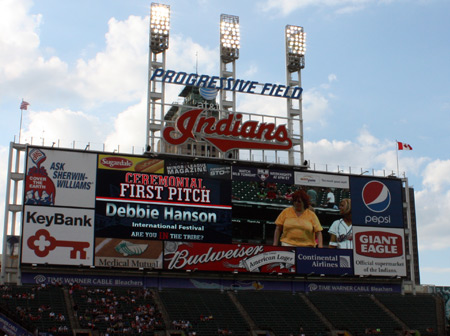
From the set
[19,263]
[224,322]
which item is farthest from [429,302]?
[19,263]

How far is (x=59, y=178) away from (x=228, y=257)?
42.0 ft

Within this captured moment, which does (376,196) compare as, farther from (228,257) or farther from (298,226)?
(228,257)

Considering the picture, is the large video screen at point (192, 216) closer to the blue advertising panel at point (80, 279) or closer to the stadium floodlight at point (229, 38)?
the blue advertising panel at point (80, 279)

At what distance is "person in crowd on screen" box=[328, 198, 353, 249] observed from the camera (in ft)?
164

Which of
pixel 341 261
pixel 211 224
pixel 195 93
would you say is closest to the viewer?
pixel 211 224

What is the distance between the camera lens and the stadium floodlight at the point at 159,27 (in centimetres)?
5094

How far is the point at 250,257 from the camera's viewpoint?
47.4 m

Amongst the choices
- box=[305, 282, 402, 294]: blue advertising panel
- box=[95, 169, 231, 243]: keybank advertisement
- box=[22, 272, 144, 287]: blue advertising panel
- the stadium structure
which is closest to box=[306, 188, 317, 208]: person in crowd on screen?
the stadium structure

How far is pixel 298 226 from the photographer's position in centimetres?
4884

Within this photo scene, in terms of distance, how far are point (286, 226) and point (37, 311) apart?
18352 millimetres

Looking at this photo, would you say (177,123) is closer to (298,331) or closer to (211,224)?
(211,224)

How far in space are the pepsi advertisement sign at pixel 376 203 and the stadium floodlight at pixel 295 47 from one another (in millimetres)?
10787

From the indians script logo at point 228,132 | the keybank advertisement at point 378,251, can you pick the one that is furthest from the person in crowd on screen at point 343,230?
the indians script logo at point 228,132

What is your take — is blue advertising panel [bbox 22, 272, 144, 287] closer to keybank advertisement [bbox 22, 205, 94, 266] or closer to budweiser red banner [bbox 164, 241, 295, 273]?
keybank advertisement [bbox 22, 205, 94, 266]
